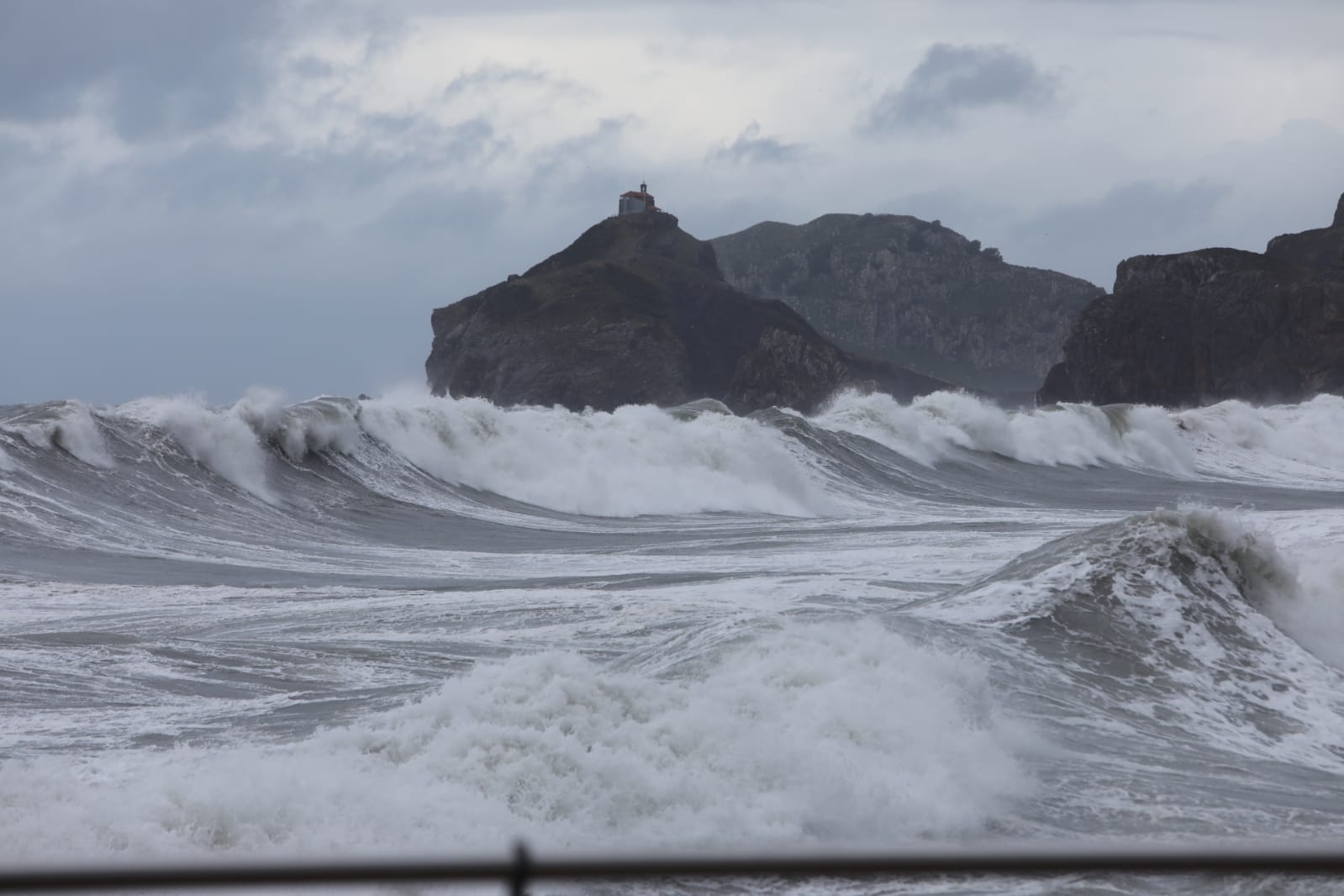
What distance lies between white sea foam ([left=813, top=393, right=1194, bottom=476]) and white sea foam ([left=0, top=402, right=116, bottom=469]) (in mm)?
19430

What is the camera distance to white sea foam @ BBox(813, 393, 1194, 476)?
122 ft

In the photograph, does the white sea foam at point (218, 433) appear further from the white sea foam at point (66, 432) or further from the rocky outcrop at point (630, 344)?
the rocky outcrop at point (630, 344)

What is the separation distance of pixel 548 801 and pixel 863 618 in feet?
13.3

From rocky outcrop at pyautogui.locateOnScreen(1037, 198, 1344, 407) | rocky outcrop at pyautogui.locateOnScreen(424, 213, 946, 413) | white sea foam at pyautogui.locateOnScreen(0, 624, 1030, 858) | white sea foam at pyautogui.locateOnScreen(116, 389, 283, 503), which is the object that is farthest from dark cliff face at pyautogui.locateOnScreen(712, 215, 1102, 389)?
white sea foam at pyautogui.locateOnScreen(0, 624, 1030, 858)

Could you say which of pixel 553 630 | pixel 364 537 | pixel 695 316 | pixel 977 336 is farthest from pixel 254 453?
pixel 977 336

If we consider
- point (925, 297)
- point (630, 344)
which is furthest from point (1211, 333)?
point (925, 297)

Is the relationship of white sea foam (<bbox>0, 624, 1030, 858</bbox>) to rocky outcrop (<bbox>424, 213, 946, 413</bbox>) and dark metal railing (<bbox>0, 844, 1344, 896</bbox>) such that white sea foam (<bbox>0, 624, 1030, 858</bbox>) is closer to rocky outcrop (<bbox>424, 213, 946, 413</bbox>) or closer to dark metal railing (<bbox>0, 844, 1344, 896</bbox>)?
dark metal railing (<bbox>0, 844, 1344, 896</bbox>)

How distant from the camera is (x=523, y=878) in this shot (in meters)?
1.35

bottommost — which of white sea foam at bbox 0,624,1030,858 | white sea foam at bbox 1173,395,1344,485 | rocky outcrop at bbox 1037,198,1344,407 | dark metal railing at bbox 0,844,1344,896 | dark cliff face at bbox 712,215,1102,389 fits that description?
white sea foam at bbox 0,624,1030,858

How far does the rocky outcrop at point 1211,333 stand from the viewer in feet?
252

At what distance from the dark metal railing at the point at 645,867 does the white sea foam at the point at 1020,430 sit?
110 ft

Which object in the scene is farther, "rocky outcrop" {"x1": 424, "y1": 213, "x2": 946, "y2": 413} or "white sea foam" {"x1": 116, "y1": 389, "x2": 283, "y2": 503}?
"rocky outcrop" {"x1": 424, "y1": 213, "x2": 946, "y2": 413}

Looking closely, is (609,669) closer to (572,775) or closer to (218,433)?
(572,775)

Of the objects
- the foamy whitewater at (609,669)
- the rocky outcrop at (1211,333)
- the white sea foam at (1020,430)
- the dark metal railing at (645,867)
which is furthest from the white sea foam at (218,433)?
the rocky outcrop at (1211,333)
